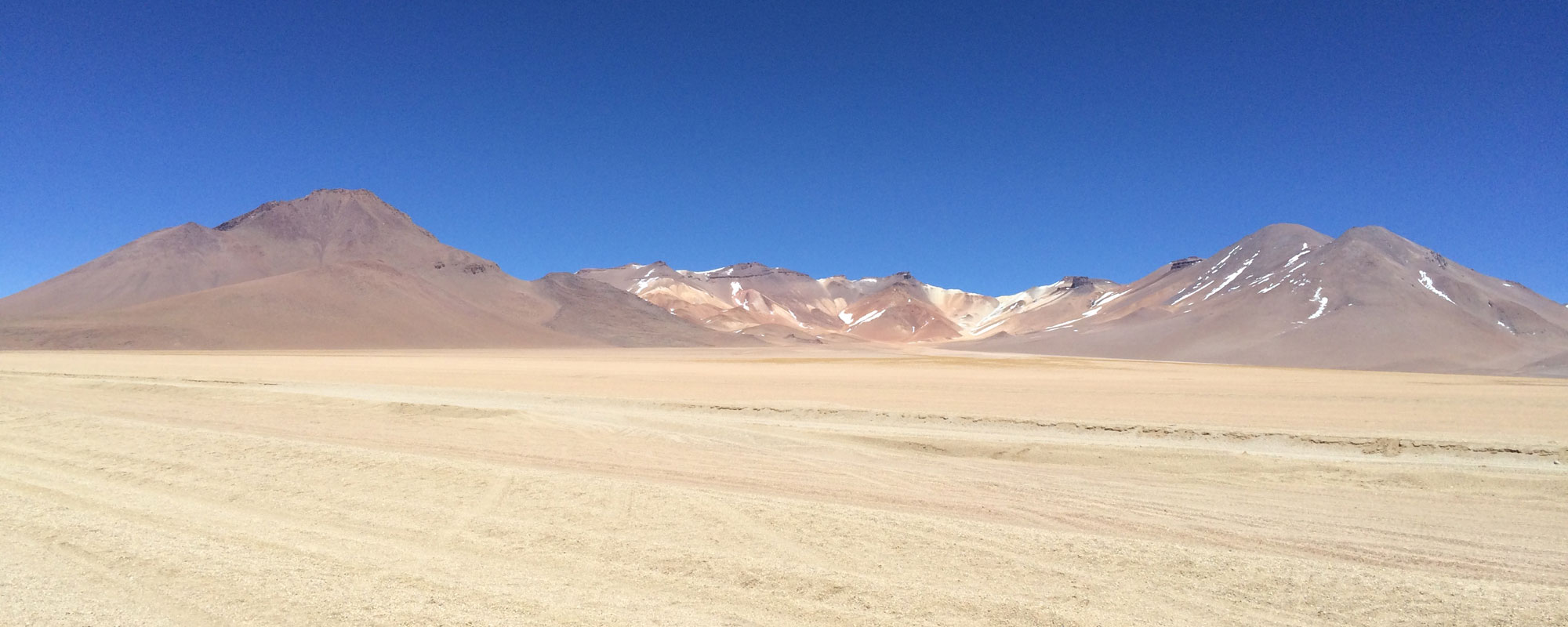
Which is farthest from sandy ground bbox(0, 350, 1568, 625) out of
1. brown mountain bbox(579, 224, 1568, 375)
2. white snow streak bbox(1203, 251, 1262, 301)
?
white snow streak bbox(1203, 251, 1262, 301)

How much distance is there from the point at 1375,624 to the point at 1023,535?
246cm

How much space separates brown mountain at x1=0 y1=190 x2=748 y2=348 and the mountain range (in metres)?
0.36

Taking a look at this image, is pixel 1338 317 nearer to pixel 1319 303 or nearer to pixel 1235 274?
pixel 1319 303

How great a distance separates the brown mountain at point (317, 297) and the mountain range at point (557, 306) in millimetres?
365

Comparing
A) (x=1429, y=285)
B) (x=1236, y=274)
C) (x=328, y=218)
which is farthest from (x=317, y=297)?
(x=1429, y=285)

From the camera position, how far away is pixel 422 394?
23.9 metres

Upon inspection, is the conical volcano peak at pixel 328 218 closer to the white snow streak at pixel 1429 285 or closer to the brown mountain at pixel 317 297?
the brown mountain at pixel 317 297

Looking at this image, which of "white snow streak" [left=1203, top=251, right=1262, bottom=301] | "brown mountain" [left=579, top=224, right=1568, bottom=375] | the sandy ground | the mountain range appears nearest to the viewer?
the sandy ground

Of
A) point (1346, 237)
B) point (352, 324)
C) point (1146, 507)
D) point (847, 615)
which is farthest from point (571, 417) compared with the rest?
point (1346, 237)

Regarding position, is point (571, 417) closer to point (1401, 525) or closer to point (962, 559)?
point (962, 559)

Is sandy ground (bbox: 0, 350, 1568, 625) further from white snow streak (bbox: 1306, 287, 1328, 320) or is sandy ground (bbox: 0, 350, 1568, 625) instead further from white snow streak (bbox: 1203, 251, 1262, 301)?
white snow streak (bbox: 1203, 251, 1262, 301)

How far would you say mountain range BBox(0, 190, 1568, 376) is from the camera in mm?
96125

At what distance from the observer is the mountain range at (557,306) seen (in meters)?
96.1

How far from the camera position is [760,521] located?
23.5 feet
